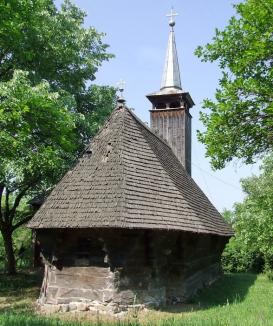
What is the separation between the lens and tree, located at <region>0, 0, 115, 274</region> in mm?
10305

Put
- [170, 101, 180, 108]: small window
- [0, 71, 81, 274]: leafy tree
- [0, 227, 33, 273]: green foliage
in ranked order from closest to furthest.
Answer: [0, 71, 81, 274]: leafy tree
[170, 101, 180, 108]: small window
[0, 227, 33, 273]: green foliage

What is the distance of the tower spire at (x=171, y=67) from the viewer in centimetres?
2123

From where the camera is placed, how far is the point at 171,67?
21797mm

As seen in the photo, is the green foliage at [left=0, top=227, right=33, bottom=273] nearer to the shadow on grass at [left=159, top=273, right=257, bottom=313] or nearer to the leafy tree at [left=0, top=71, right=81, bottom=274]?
the shadow on grass at [left=159, top=273, right=257, bottom=313]

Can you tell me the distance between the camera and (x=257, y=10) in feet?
27.1

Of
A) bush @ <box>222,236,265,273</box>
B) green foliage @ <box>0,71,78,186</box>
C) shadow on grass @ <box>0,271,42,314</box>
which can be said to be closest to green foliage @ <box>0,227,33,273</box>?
shadow on grass @ <box>0,271,42,314</box>

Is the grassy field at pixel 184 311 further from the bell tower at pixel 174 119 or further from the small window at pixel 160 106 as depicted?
the small window at pixel 160 106

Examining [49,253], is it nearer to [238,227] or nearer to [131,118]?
[131,118]

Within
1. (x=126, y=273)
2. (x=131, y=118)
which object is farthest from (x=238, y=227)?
(x=126, y=273)

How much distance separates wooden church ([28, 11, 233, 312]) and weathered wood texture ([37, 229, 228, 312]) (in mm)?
23

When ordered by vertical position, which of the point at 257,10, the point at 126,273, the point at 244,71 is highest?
the point at 257,10

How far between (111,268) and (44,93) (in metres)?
5.09

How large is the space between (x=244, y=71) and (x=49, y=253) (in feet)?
21.2

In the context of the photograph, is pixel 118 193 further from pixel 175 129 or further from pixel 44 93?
pixel 175 129
